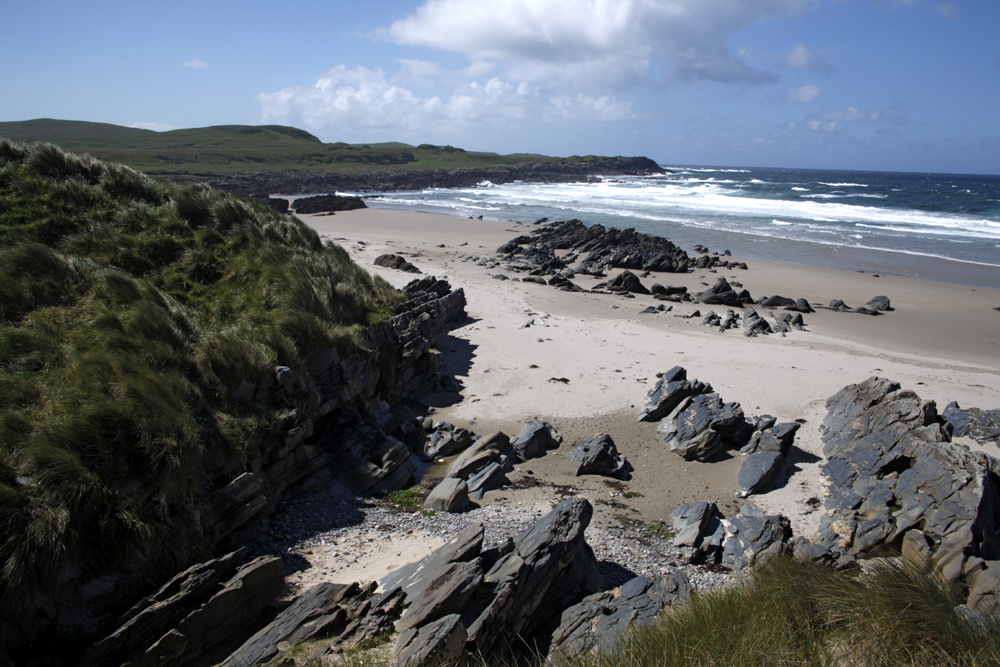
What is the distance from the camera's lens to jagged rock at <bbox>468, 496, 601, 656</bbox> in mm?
5000

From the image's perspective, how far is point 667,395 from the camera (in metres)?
11.1

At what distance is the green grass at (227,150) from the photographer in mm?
79750

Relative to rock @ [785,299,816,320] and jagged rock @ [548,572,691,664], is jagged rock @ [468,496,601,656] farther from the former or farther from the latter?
rock @ [785,299,816,320]

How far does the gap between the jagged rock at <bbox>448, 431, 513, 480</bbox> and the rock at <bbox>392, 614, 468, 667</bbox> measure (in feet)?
13.7

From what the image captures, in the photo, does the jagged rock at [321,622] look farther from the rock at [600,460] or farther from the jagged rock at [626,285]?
the jagged rock at [626,285]

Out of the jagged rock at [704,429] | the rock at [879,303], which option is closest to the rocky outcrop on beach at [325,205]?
the rock at [879,303]

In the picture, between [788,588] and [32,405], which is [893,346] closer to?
[788,588]

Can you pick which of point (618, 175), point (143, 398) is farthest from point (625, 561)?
point (618, 175)

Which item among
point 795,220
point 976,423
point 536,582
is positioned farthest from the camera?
point 795,220

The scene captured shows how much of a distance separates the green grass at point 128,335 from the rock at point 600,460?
436cm

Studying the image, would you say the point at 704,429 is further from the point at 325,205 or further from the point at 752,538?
the point at 325,205

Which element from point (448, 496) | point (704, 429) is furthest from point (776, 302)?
point (448, 496)

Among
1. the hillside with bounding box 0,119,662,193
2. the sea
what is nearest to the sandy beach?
the sea

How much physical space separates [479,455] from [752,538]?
406cm
